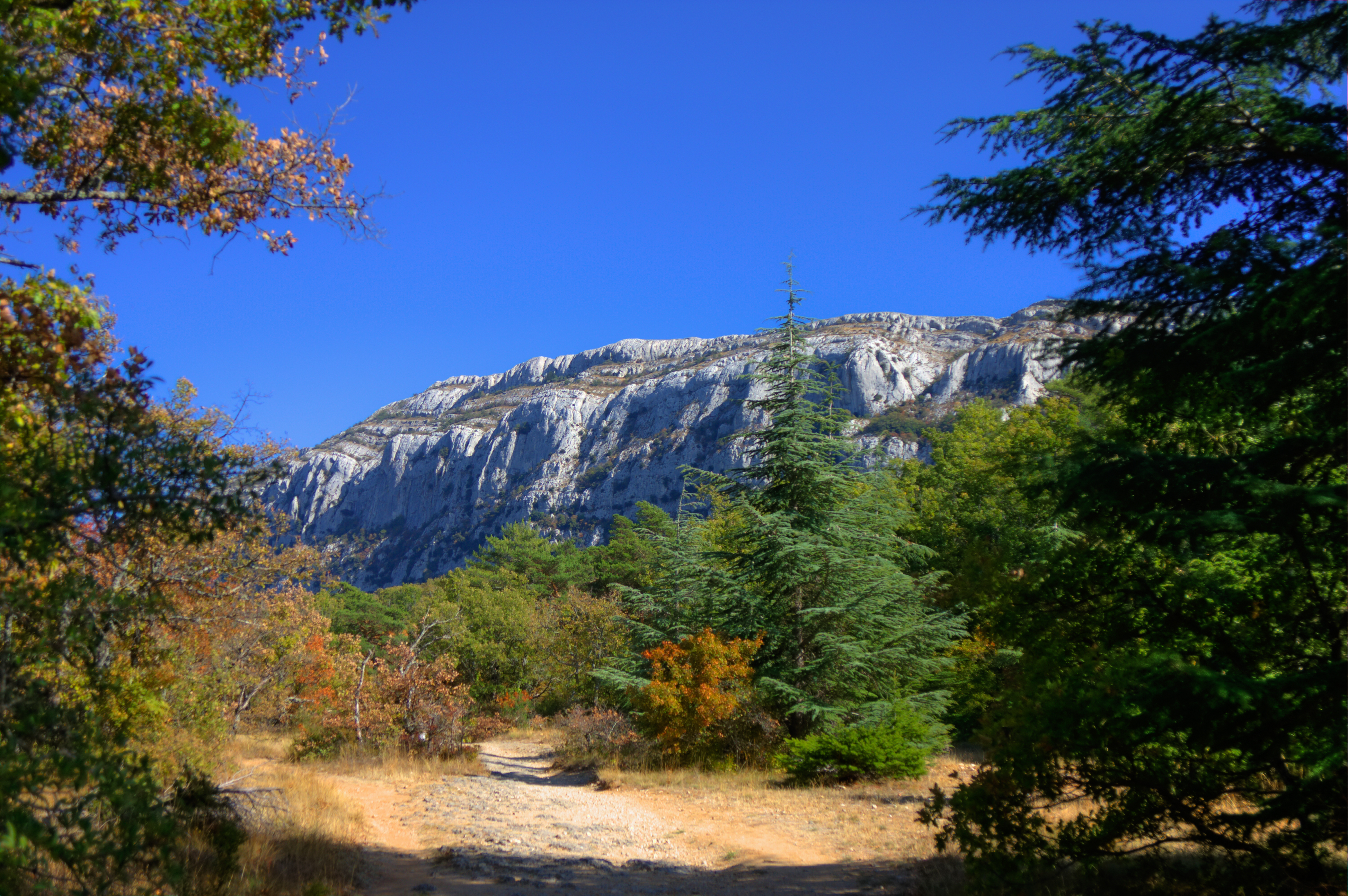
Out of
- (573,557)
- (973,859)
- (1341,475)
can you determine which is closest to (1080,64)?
(1341,475)

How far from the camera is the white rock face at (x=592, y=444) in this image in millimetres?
113375

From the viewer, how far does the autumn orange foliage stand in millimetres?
14719

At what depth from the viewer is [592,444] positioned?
14388 centimetres

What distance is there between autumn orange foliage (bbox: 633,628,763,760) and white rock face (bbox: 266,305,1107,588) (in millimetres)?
80744

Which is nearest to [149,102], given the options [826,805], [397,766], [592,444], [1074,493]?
[1074,493]

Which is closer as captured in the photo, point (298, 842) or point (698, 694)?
point (298, 842)

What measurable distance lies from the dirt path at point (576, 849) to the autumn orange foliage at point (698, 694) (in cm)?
194

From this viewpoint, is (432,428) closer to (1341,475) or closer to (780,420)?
(780,420)

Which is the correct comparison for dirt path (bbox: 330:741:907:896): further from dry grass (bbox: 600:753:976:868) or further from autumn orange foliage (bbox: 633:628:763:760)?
autumn orange foliage (bbox: 633:628:763:760)

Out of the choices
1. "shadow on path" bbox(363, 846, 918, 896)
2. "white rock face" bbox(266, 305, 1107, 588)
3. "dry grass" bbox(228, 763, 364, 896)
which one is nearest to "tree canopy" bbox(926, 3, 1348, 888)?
"shadow on path" bbox(363, 846, 918, 896)

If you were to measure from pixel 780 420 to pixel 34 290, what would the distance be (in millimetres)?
14233

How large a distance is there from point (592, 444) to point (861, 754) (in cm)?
13315

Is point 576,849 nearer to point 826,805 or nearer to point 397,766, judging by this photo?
point 826,805

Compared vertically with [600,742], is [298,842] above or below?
above
